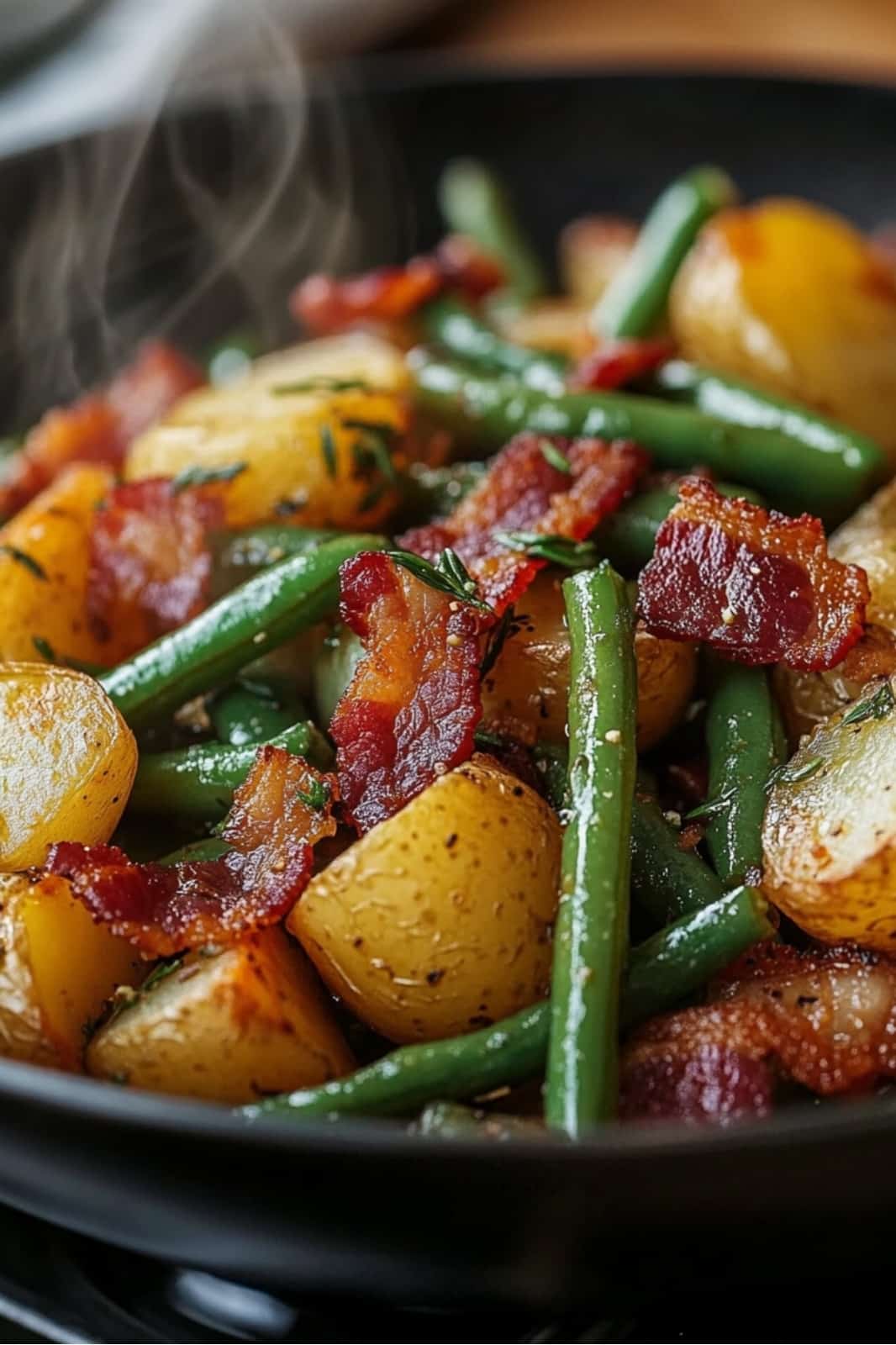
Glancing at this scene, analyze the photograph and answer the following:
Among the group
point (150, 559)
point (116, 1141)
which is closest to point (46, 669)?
point (150, 559)

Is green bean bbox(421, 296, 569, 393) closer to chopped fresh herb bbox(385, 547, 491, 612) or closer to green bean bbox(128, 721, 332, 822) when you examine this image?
chopped fresh herb bbox(385, 547, 491, 612)

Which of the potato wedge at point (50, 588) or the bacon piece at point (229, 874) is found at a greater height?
the potato wedge at point (50, 588)

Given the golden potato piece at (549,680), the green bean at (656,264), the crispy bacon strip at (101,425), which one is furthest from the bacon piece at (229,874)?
the green bean at (656,264)

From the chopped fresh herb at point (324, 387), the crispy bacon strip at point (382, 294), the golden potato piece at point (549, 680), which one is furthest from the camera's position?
the crispy bacon strip at point (382, 294)

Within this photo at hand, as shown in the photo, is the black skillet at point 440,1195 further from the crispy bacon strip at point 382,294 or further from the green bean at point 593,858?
the crispy bacon strip at point 382,294

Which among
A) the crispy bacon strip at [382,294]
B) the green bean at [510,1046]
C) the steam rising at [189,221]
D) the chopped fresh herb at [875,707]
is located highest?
the steam rising at [189,221]

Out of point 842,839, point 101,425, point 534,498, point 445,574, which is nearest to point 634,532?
point 534,498
